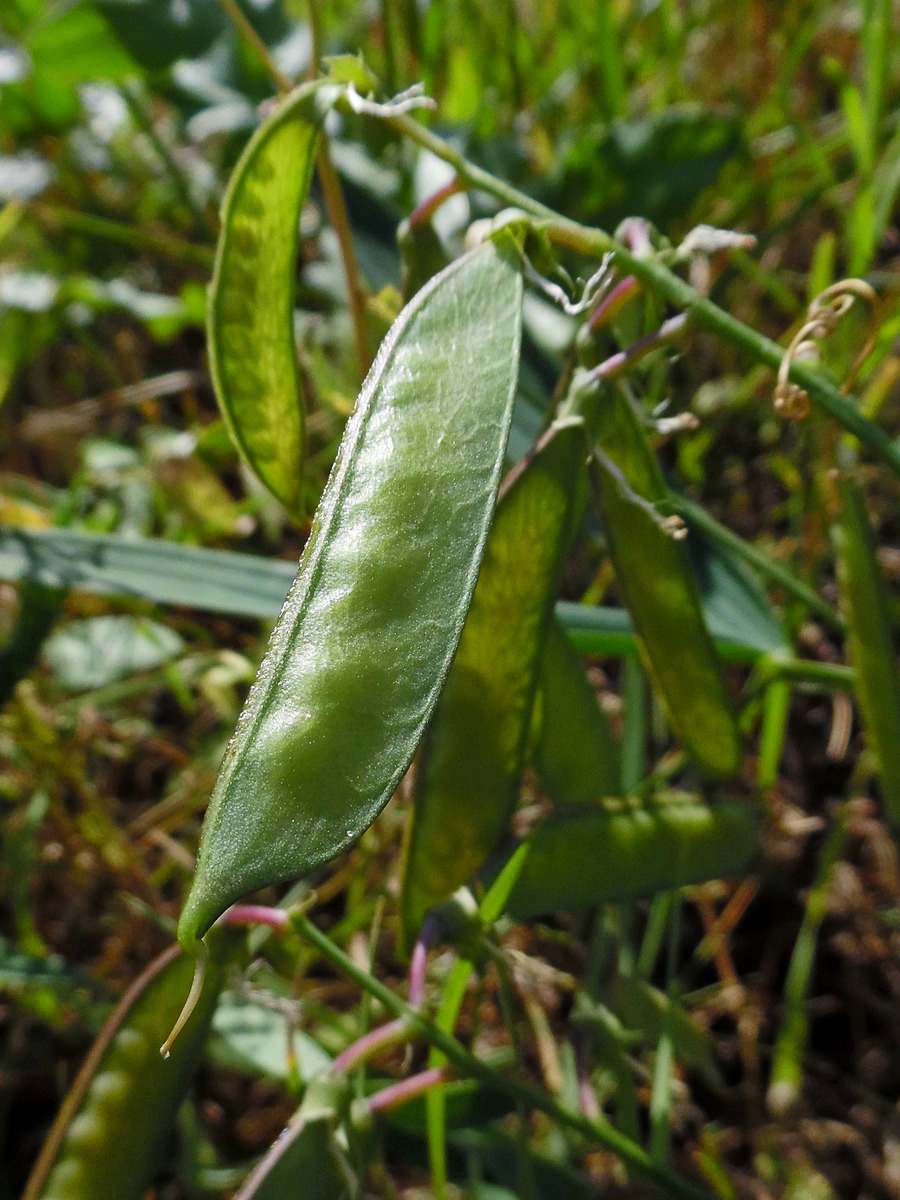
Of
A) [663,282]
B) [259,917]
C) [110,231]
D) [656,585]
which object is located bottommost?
[259,917]

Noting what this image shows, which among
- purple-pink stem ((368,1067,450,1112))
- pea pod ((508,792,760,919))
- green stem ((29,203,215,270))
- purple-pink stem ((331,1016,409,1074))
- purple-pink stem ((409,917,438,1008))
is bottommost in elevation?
purple-pink stem ((368,1067,450,1112))

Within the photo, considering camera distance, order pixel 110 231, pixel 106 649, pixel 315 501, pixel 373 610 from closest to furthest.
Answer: pixel 373 610
pixel 315 501
pixel 106 649
pixel 110 231

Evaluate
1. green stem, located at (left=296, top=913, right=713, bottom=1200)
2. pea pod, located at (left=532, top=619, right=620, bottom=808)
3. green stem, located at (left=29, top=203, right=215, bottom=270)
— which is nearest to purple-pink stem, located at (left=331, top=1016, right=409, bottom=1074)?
green stem, located at (left=296, top=913, right=713, bottom=1200)

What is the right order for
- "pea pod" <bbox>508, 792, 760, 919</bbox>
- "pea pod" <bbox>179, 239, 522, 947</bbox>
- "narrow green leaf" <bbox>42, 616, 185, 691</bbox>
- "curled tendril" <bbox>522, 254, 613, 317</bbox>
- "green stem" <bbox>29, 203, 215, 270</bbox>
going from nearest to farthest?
1. "pea pod" <bbox>179, 239, 522, 947</bbox>
2. "curled tendril" <bbox>522, 254, 613, 317</bbox>
3. "pea pod" <bbox>508, 792, 760, 919</bbox>
4. "narrow green leaf" <bbox>42, 616, 185, 691</bbox>
5. "green stem" <bbox>29, 203, 215, 270</bbox>

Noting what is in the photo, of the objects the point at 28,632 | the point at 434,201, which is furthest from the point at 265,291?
the point at 28,632

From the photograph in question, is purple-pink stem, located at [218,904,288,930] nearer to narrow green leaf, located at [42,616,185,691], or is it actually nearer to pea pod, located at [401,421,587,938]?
pea pod, located at [401,421,587,938]

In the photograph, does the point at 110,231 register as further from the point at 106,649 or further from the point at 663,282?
the point at 663,282

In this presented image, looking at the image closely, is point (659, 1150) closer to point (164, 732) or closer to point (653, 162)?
point (164, 732)
